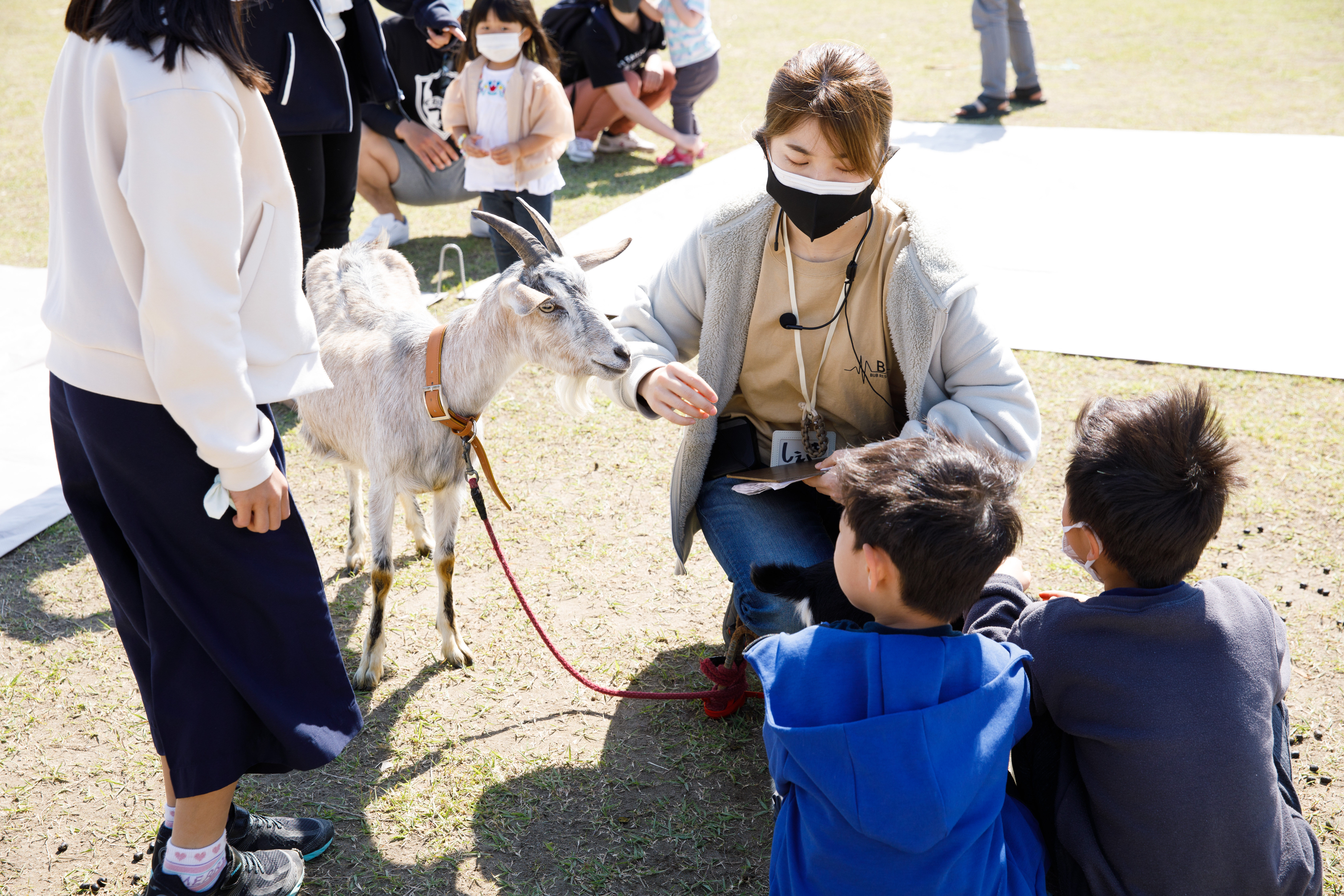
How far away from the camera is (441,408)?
2738 millimetres

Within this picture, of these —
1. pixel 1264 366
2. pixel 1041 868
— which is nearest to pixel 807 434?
pixel 1041 868

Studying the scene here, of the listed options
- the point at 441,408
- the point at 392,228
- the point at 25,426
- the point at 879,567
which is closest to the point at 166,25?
the point at 441,408

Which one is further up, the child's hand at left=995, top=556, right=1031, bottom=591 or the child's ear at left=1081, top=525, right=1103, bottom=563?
the child's ear at left=1081, top=525, right=1103, bottom=563

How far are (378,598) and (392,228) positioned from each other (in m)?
4.24

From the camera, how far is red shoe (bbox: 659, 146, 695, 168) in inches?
322

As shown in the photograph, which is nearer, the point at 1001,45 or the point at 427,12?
the point at 427,12

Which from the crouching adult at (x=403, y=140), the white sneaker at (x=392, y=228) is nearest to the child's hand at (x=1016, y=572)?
the crouching adult at (x=403, y=140)

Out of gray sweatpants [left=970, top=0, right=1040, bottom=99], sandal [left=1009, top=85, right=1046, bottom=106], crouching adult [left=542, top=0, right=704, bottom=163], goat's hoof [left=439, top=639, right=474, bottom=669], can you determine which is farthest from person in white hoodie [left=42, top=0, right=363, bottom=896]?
sandal [left=1009, top=85, right=1046, bottom=106]

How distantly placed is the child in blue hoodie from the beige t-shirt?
2.46 feet

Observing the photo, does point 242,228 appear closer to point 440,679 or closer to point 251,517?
point 251,517

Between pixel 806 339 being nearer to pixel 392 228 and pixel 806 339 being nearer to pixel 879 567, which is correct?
pixel 879 567

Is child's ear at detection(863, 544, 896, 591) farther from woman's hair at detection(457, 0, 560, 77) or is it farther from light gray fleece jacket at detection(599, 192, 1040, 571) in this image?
woman's hair at detection(457, 0, 560, 77)

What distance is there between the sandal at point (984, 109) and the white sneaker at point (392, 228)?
534 cm

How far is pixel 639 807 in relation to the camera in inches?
98.7
